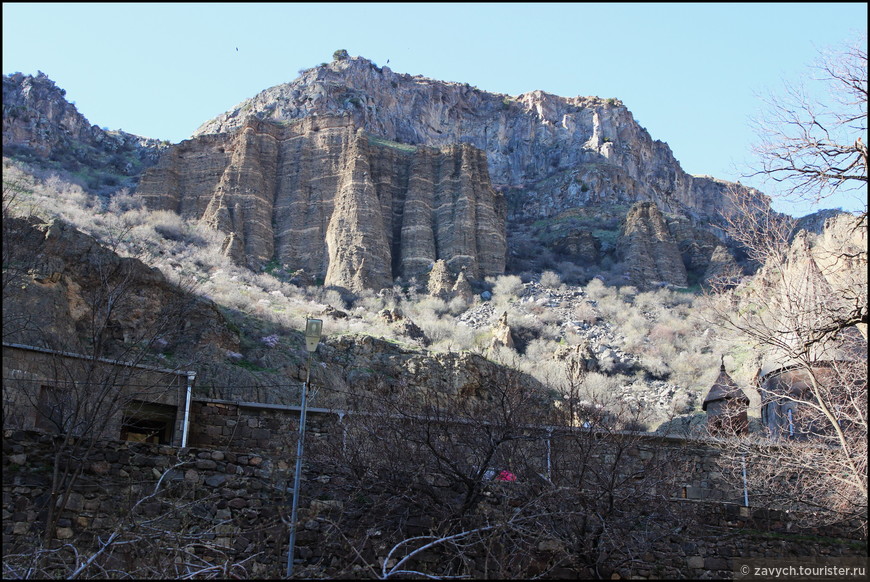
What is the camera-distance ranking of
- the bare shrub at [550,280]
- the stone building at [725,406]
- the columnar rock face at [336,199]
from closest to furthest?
the stone building at [725,406] < the columnar rock face at [336,199] < the bare shrub at [550,280]

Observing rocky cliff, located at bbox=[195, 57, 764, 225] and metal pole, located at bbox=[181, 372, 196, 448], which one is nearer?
metal pole, located at bbox=[181, 372, 196, 448]

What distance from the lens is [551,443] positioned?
16609 millimetres

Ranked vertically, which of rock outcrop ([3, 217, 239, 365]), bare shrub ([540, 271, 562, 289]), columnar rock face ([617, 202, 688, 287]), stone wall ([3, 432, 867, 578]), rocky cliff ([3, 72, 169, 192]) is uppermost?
rocky cliff ([3, 72, 169, 192])

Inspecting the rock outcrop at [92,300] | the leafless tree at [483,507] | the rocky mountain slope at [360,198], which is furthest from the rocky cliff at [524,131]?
the leafless tree at [483,507]

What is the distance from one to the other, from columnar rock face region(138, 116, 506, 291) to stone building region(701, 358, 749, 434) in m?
34.7

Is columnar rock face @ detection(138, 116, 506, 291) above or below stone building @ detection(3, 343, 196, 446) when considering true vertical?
above

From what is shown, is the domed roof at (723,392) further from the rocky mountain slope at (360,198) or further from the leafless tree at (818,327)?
the rocky mountain slope at (360,198)

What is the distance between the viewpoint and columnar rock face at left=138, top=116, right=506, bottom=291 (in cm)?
6006

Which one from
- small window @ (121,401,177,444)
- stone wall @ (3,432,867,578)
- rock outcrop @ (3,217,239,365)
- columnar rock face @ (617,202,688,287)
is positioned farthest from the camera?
columnar rock face @ (617,202,688,287)

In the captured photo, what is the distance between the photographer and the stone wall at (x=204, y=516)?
35.4 feet

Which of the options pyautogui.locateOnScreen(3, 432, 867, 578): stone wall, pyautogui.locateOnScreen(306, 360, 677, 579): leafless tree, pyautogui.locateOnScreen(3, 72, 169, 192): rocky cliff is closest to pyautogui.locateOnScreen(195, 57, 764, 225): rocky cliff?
pyautogui.locateOnScreen(3, 72, 169, 192): rocky cliff

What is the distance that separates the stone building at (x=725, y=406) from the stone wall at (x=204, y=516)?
9.32m

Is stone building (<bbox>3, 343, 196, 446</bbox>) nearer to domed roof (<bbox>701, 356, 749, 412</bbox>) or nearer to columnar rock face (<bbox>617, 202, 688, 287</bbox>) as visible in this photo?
domed roof (<bbox>701, 356, 749, 412</bbox>)

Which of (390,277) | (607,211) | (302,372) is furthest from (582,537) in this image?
(607,211)
